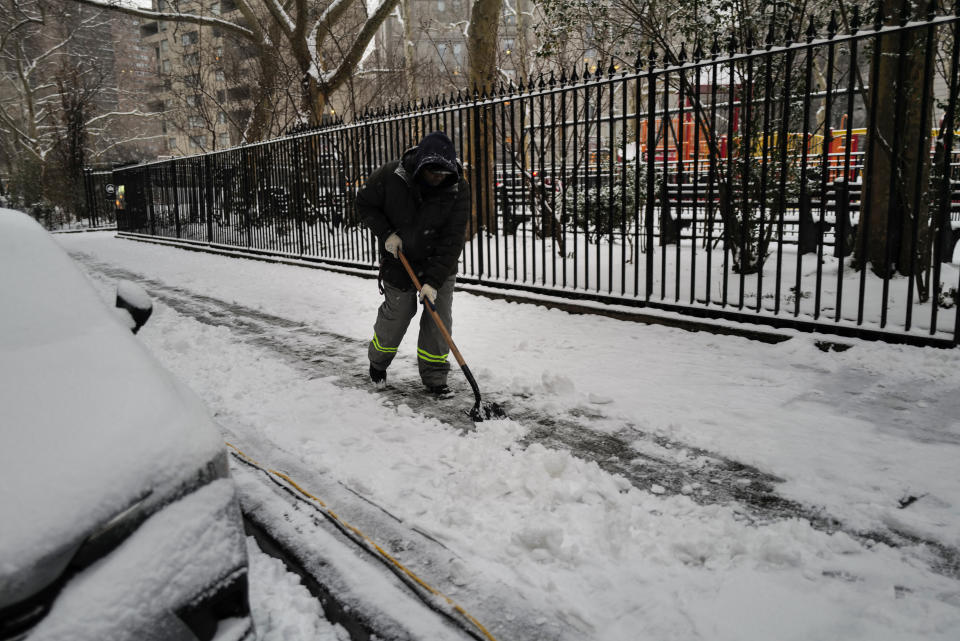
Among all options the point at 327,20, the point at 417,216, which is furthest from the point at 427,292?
the point at 327,20

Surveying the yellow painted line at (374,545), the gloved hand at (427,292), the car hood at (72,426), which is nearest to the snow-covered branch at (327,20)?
the gloved hand at (427,292)

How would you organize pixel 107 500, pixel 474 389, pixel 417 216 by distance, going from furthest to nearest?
pixel 417 216 → pixel 474 389 → pixel 107 500

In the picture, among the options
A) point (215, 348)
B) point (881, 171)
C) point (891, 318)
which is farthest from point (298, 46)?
point (891, 318)

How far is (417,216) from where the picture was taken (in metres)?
4.83

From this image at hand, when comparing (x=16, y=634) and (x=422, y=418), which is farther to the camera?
(x=422, y=418)

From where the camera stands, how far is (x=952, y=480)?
11.0 ft

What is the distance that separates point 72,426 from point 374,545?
141 cm

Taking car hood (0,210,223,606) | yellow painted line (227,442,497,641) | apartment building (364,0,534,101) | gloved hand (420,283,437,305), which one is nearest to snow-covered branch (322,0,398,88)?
apartment building (364,0,534,101)

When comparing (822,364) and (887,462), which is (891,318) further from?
(887,462)

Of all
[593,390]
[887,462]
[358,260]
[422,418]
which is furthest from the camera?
[358,260]

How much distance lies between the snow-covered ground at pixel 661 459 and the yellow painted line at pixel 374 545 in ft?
0.21

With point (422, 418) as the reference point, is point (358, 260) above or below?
above

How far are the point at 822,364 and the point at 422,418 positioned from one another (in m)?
3.13

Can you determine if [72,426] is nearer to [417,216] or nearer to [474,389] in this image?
[474,389]
